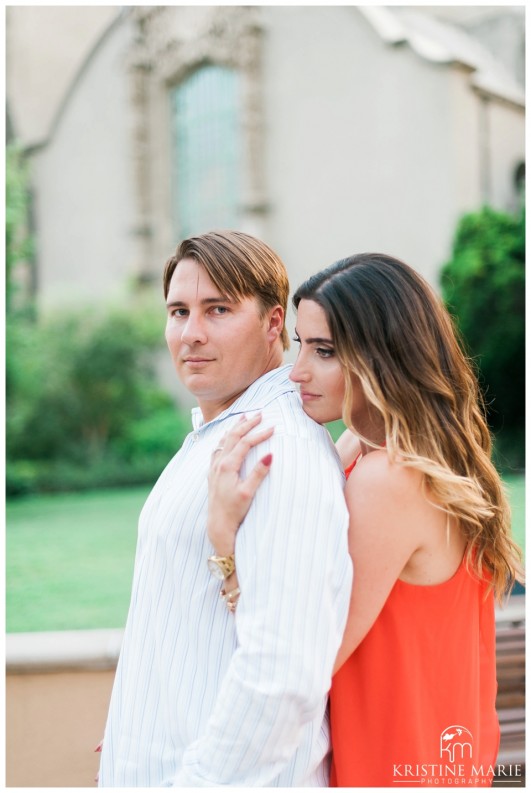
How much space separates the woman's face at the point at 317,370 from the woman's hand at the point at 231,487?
198 millimetres

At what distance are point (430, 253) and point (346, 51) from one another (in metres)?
4.47

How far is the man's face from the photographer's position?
1.83m

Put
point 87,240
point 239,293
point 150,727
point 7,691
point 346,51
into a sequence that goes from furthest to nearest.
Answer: point 87,240, point 346,51, point 7,691, point 239,293, point 150,727

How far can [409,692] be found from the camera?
1725mm

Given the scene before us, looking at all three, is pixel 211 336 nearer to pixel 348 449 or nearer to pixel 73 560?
pixel 348 449

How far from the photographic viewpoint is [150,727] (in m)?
1.68

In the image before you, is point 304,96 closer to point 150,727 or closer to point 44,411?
point 44,411

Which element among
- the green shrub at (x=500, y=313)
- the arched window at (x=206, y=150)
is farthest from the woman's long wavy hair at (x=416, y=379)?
the arched window at (x=206, y=150)

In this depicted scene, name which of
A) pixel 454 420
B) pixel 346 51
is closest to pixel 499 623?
pixel 454 420

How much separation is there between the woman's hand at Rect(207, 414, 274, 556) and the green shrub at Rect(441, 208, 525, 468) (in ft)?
36.7

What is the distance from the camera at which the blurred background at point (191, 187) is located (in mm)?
13000
